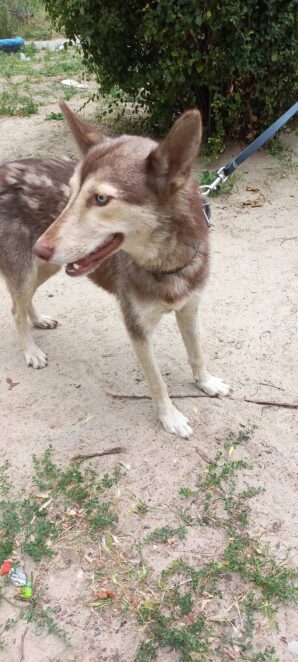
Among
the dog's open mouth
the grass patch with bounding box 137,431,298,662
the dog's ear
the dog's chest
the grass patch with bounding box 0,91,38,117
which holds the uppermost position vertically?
the dog's ear

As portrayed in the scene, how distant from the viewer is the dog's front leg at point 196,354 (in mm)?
3151

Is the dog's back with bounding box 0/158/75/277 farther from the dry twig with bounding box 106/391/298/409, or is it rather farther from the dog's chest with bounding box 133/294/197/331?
the dry twig with bounding box 106/391/298/409

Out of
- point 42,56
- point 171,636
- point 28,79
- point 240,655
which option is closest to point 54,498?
point 171,636

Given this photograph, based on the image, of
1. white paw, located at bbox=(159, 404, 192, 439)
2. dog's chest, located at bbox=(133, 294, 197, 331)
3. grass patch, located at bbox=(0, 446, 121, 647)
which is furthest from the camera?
white paw, located at bbox=(159, 404, 192, 439)

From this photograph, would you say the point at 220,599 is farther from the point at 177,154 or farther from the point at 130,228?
the point at 177,154

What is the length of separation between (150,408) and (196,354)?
446 millimetres

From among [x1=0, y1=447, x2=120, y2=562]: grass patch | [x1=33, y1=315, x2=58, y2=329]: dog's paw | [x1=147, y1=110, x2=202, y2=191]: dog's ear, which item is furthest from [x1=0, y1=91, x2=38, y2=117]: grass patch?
[x1=0, y1=447, x2=120, y2=562]: grass patch

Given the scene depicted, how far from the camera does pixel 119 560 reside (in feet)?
8.03

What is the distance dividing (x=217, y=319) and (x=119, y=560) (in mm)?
2019

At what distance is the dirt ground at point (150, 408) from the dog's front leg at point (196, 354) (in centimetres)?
9

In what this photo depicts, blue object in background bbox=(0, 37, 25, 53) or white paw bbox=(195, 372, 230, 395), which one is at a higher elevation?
blue object in background bbox=(0, 37, 25, 53)

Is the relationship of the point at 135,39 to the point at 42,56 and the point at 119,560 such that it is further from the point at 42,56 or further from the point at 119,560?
the point at 42,56

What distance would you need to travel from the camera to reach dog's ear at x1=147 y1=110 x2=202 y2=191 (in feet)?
6.77

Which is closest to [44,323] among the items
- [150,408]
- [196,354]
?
[150,408]
